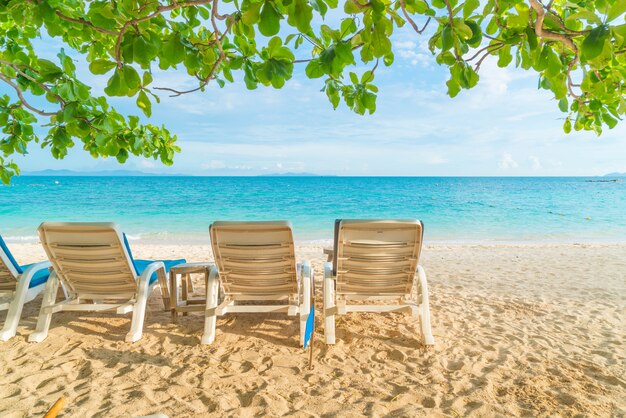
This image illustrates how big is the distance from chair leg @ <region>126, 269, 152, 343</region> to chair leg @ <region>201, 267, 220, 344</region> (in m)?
0.55

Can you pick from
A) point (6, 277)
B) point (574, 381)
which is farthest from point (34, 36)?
point (574, 381)

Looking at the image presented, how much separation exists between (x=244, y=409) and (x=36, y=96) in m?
2.67

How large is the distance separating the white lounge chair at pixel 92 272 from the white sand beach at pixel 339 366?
26 cm

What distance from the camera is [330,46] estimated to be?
66.4 inches

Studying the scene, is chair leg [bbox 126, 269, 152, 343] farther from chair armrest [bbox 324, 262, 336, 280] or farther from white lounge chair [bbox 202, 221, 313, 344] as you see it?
chair armrest [bbox 324, 262, 336, 280]

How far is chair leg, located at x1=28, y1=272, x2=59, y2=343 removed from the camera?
10.4ft

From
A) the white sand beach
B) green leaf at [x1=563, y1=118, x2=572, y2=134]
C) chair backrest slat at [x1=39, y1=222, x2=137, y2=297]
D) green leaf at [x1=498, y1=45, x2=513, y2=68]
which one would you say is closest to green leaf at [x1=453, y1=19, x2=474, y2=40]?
green leaf at [x1=498, y1=45, x2=513, y2=68]

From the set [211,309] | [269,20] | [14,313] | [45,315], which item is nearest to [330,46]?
[269,20]

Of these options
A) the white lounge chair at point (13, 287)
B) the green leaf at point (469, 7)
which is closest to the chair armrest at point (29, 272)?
the white lounge chair at point (13, 287)

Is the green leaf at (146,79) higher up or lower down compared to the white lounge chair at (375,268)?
higher up

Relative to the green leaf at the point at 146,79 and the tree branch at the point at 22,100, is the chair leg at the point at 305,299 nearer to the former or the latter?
the green leaf at the point at 146,79

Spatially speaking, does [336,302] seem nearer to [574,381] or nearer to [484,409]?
[484,409]

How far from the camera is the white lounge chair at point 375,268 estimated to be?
3111mm

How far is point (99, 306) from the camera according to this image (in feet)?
10.6
